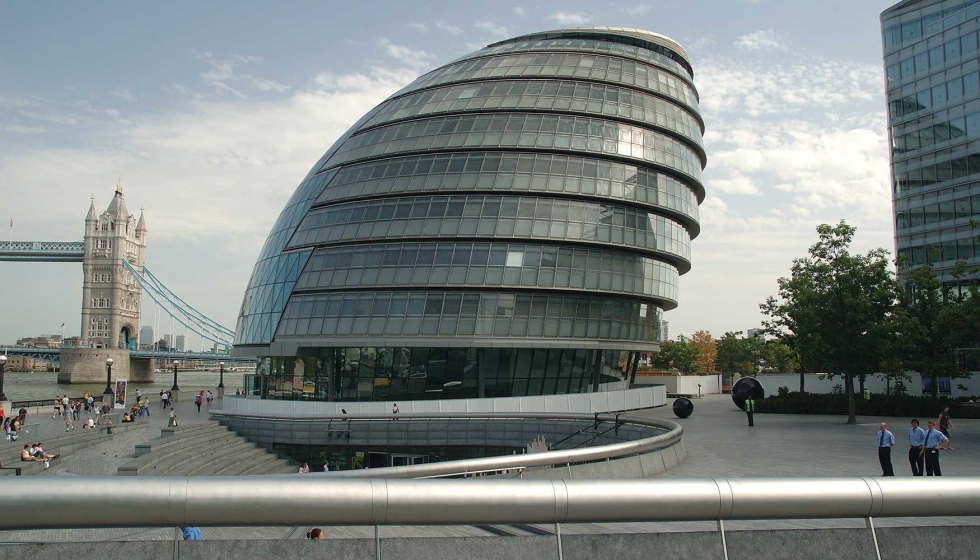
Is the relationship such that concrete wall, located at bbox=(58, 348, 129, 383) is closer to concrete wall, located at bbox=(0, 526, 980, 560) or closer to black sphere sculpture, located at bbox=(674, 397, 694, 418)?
black sphere sculpture, located at bbox=(674, 397, 694, 418)

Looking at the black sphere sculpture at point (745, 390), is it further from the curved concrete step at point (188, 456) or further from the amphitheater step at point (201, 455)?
the curved concrete step at point (188, 456)

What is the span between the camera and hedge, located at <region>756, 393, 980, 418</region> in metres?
38.2

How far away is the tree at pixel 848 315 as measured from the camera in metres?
36.6

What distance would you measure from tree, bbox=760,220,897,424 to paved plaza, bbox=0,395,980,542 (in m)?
3.33

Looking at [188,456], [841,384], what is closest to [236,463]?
[188,456]

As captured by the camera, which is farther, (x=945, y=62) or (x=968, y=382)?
(x=945, y=62)

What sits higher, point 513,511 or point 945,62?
point 945,62

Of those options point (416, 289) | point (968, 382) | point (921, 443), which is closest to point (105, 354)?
point (416, 289)

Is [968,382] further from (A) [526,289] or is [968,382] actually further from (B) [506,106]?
(B) [506,106]

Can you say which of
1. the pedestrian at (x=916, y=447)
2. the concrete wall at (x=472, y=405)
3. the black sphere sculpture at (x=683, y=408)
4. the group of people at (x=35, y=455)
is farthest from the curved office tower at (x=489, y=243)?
the pedestrian at (x=916, y=447)

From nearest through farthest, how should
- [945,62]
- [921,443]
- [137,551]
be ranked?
[137,551] < [921,443] < [945,62]

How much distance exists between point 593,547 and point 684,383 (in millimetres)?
68255

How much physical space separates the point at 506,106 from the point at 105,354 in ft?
430

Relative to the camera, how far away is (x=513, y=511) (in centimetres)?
681
